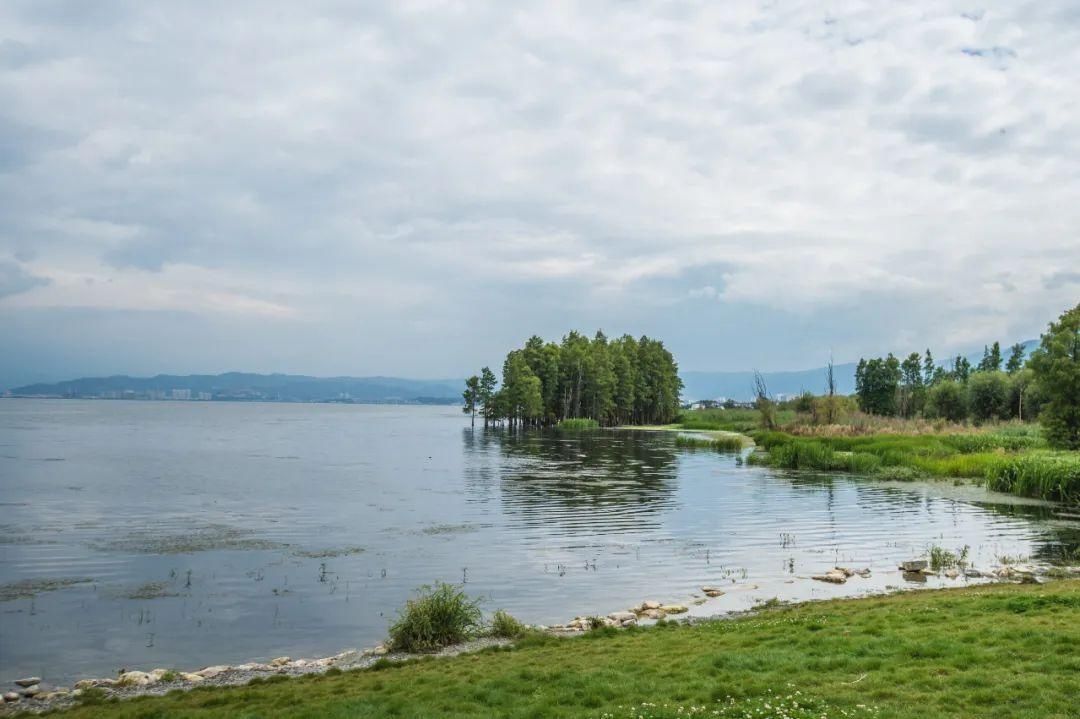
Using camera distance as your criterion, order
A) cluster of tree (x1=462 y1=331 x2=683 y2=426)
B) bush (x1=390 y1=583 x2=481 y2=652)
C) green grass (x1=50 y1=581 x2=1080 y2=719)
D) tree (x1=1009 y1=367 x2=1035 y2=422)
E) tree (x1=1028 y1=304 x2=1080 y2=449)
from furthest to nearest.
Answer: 1. cluster of tree (x1=462 y1=331 x2=683 y2=426)
2. tree (x1=1009 y1=367 x2=1035 y2=422)
3. tree (x1=1028 y1=304 x2=1080 y2=449)
4. bush (x1=390 y1=583 x2=481 y2=652)
5. green grass (x1=50 y1=581 x2=1080 y2=719)

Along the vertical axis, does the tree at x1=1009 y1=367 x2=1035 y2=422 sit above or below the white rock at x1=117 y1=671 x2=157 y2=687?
above

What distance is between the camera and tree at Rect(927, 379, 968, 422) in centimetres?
9638

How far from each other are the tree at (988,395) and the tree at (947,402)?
307cm

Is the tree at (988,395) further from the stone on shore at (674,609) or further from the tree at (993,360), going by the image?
the stone on shore at (674,609)

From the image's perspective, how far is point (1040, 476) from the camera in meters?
36.7

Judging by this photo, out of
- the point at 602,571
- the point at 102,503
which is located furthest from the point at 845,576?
the point at 102,503

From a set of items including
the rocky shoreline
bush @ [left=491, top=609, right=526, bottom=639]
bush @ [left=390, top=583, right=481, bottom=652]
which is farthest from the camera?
bush @ [left=491, top=609, right=526, bottom=639]

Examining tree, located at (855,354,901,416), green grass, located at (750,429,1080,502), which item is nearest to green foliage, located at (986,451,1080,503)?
green grass, located at (750,429,1080,502)

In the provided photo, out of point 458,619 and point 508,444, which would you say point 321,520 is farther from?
point 508,444

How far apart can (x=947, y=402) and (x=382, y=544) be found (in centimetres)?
9334

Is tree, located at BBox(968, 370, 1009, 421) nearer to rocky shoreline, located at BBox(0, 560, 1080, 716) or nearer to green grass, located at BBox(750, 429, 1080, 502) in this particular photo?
green grass, located at BBox(750, 429, 1080, 502)

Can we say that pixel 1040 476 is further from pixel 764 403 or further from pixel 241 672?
pixel 764 403

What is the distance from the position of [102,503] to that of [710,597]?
30018 mm

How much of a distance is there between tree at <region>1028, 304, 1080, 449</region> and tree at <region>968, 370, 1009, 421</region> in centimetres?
4622
